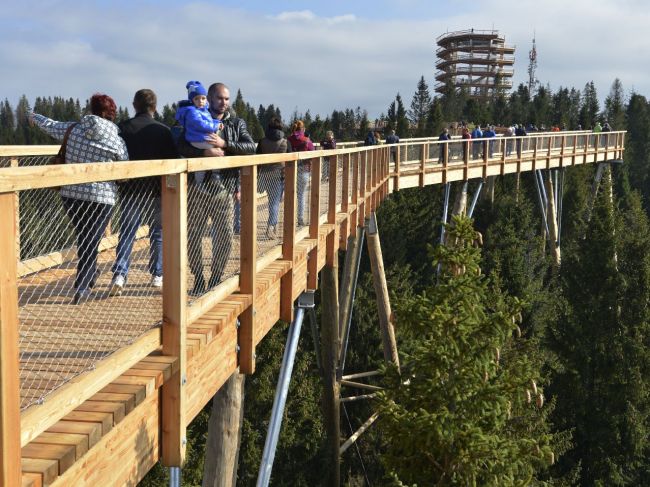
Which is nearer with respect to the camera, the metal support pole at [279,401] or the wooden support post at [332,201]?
the metal support pole at [279,401]

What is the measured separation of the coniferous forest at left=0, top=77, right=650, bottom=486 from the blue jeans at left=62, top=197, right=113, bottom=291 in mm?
6427

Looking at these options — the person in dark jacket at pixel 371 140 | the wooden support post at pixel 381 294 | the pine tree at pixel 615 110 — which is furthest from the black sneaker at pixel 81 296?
the pine tree at pixel 615 110

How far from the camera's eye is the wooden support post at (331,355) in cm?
1295

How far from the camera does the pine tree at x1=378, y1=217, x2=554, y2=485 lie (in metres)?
10.2

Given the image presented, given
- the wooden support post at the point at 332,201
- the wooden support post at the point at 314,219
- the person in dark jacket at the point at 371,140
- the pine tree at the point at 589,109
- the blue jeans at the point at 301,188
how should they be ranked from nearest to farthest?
1. the wooden support post at the point at 314,219
2. the blue jeans at the point at 301,188
3. the wooden support post at the point at 332,201
4. the person in dark jacket at the point at 371,140
5. the pine tree at the point at 589,109

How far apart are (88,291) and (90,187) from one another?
549 mm

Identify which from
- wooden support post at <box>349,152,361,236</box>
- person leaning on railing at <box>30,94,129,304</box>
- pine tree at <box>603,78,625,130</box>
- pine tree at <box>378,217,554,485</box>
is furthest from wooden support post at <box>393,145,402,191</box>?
pine tree at <box>603,78,625,130</box>

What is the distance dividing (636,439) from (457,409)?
15.6 m

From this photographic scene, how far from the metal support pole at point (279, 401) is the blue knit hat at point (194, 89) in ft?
8.87

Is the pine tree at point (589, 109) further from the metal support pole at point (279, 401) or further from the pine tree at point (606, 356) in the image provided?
the metal support pole at point (279, 401)

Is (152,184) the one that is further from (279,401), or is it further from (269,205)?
(279,401)

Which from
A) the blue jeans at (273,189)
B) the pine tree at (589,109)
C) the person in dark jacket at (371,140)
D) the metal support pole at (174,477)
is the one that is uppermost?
the pine tree at (589,109)

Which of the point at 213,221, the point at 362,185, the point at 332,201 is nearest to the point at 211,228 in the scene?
the point at 213,221

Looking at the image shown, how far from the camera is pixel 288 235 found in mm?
6254
